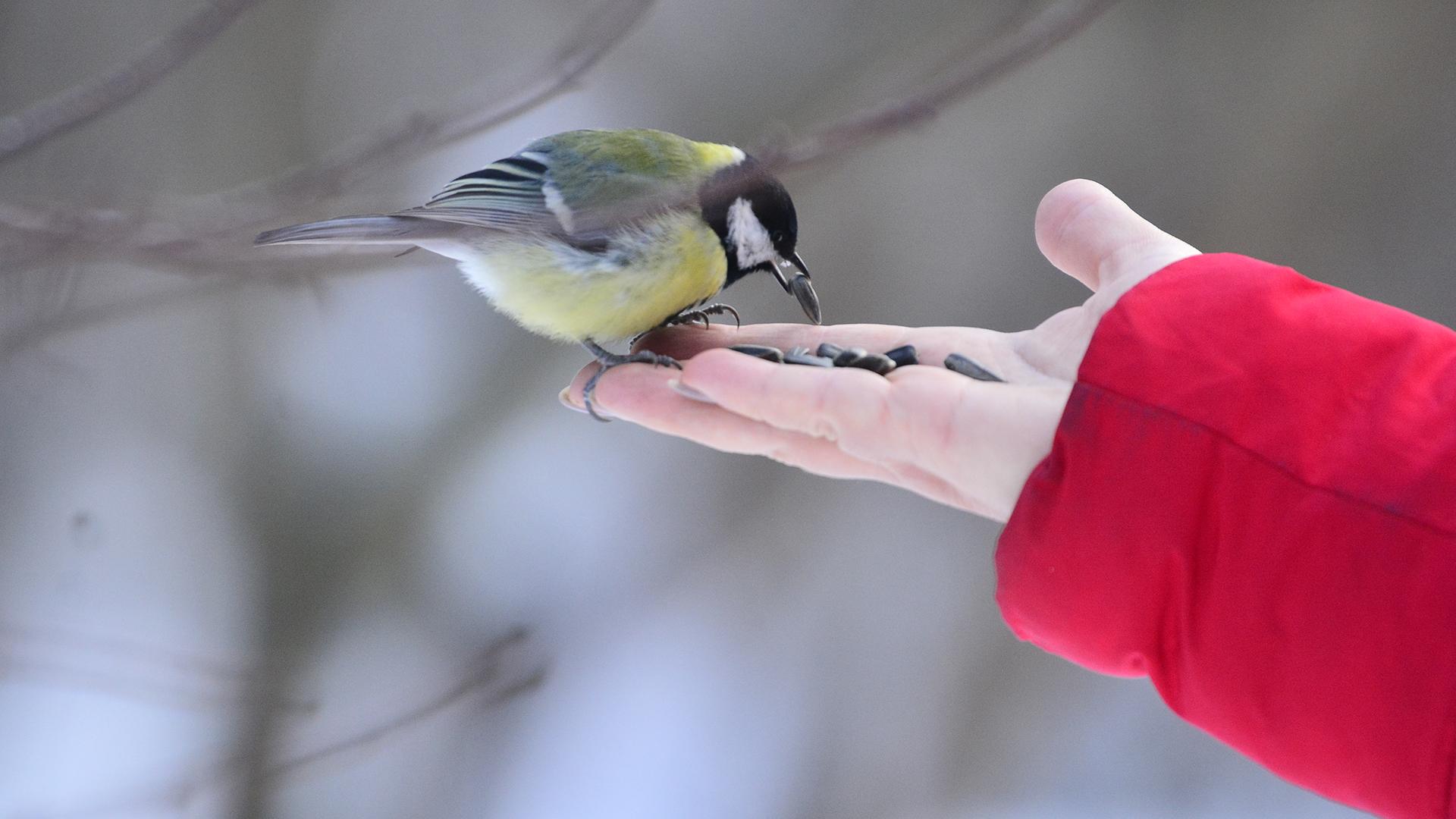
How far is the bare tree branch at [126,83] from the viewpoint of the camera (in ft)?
1.60

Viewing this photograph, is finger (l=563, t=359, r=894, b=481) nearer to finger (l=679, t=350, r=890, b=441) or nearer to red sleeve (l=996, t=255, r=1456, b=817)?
finger (l=679, t=350, r=890, b=441)

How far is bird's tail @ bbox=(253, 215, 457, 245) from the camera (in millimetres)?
684

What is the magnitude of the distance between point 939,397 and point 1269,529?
0.96ft

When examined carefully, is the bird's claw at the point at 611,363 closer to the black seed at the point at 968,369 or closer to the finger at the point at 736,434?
the finger at the point at 736,434

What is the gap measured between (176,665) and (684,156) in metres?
0.84

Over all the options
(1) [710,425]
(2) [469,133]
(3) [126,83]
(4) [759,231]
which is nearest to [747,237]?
(4) [759,231]

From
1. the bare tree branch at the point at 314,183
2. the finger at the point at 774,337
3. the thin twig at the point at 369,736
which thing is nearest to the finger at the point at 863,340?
the finger at the point at 774,337

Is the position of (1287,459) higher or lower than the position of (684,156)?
lower

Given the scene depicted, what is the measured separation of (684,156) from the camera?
113cm

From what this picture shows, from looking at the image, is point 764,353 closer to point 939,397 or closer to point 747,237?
point 747,237

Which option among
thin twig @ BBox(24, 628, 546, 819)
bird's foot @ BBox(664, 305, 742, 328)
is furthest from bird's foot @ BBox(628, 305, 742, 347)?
thin twig @ BBox(24, 628, 546, 819)

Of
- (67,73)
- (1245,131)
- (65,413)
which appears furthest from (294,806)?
(1245,131)

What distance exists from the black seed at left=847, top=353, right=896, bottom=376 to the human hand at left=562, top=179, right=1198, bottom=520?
0.23 ft

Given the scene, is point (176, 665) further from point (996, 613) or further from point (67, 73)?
point (996, 613)
